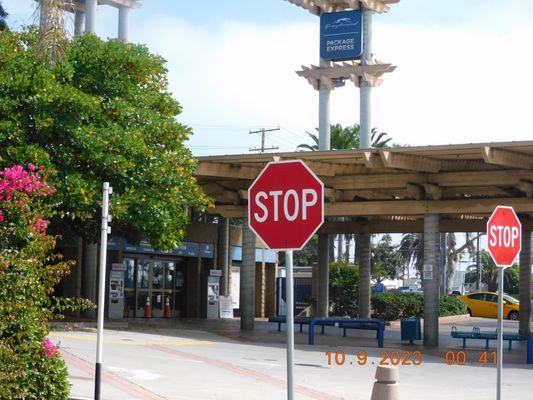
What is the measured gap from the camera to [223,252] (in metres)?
42.1

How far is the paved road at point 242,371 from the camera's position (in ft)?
52.4

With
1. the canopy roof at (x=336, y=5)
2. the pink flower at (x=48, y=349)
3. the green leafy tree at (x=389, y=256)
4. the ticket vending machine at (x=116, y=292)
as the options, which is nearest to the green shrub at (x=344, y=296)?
the canopy roof at (x=336, y=5)

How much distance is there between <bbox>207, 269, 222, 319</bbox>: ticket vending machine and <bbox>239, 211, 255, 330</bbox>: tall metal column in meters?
6.67

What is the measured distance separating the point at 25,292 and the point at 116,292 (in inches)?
908

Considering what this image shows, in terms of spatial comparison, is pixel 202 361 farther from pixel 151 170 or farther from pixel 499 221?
pixel 499 221

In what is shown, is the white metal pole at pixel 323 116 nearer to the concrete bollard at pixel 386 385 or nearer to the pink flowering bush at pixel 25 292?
the pink flowering bush at pixel 25 292

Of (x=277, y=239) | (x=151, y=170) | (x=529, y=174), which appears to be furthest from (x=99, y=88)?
(x=277, y=239)

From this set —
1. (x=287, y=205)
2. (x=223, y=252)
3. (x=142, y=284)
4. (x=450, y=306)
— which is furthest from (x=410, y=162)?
A: (x=450, y=306)

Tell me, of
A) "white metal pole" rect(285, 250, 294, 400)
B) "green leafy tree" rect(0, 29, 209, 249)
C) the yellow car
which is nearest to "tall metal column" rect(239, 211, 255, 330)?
"green leafy tree" rect(0, 29, 209, 249)

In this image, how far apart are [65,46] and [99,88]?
7.00 metres

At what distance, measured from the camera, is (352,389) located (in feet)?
55.5

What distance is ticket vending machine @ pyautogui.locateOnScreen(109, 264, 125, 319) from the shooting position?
34312 mm

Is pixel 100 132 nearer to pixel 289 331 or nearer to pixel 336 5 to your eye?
pixel 289 331

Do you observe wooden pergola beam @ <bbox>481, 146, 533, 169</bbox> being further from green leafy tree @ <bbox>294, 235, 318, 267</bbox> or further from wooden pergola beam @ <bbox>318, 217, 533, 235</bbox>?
green leafy tree @ <bbox>294, 235, 318, 267</bbox>
